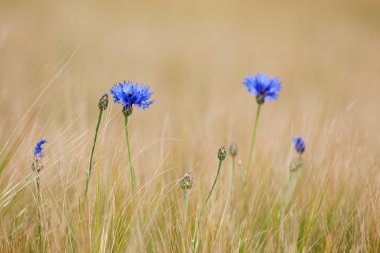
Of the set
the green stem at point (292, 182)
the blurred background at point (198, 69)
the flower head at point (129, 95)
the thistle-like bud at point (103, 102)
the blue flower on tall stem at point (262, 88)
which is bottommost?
the green stem at point (292, 182)

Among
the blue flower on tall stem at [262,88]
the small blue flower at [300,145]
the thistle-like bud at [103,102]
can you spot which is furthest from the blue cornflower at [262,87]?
the thistle-like bud at [103,102]

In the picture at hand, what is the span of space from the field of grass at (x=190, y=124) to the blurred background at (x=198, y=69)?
0.02 m

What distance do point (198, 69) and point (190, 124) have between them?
252cm

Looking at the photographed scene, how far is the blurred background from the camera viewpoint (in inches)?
95.2

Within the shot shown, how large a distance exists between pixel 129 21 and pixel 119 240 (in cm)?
656

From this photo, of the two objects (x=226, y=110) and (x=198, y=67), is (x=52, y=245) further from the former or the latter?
(x=198, y=67)

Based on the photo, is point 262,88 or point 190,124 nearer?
point 262,88

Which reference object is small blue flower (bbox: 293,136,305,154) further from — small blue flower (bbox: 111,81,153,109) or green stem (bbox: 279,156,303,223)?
small blue flower (bbox: 111,81,153,109)

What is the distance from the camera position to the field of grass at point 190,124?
1530 millimetres

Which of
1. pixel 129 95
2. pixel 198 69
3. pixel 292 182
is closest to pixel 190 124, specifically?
pixel 292 182

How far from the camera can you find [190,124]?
3086 millimetres

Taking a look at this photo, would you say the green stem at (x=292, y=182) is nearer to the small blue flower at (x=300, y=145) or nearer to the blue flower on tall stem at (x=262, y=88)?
the small blue flower at (x=300, y=145)

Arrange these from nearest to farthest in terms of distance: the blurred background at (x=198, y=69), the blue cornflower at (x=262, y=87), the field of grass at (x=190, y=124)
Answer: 1. the field of grass at (x=190, y=124)
2. the blue cornflower at (x=262, y=87)
3. the blurred background at (x=198, y=69)

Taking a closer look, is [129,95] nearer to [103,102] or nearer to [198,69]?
[103,102]
